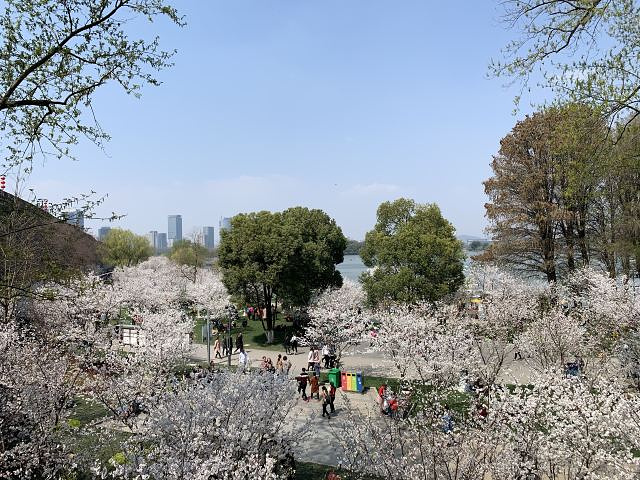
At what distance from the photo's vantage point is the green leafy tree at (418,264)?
997 inches

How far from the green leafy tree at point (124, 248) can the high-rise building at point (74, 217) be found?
60.4 m

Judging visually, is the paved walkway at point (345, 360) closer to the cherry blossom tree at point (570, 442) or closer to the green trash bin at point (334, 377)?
the green trash bin at point (334, 377)

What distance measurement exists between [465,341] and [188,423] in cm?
1296

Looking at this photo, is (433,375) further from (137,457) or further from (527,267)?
(527,267)

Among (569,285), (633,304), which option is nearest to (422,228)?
(569,285)

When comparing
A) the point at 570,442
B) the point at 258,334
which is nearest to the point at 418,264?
the point at 258,334

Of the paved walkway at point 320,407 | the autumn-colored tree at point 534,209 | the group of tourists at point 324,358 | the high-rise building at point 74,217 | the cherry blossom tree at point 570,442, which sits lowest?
the paved walkway at point 320,407

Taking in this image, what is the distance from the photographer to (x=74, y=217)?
26.7 ft

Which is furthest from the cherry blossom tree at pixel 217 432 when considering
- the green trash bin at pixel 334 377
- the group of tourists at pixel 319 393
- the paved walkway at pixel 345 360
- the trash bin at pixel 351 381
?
the paved walkway at pixel 345 360

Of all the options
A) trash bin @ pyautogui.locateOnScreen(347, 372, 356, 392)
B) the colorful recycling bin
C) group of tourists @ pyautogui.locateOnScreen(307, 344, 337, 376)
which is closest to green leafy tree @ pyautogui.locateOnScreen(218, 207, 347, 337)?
group of tourists @ pyautogui.locateOnScreen(307, 344, 337, 376)

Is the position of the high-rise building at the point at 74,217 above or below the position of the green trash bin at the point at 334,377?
above

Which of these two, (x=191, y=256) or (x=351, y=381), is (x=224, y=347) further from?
(x=191, y=256)

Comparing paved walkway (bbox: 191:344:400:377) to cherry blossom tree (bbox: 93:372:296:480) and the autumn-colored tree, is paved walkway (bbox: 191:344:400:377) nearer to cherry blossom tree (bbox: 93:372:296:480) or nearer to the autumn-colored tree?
the autumn-colored tree

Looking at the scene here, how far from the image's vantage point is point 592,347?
17.2 meters
